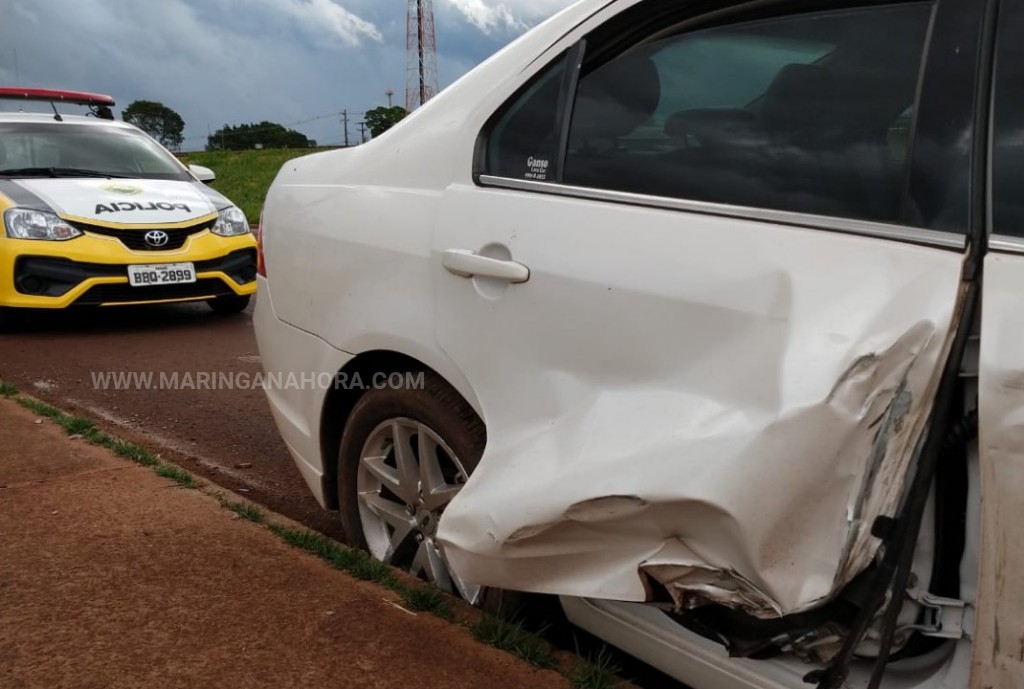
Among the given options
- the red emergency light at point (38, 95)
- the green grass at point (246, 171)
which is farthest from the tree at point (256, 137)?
the red emergency light at point (38, 95)

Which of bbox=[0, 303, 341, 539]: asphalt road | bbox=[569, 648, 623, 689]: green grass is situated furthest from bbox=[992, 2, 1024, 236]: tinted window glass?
bbox=[0, 303, 341, 539]: asphalt road

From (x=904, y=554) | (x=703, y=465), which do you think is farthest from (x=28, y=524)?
(x=904, y=554)

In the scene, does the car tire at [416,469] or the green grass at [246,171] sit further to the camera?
the green grass at [246,171]

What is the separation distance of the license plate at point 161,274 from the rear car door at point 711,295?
5.25 m

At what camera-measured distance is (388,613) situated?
8.84 feet

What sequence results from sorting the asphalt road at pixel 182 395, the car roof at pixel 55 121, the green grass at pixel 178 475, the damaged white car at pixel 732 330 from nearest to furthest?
the damaged white car at pixel 732 330, the green grass at pixel 178 475, the asphalt road at pixel 182 395, the car roof at pixel 55 121

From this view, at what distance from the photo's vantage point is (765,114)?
2053mm

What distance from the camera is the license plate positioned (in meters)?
7.06

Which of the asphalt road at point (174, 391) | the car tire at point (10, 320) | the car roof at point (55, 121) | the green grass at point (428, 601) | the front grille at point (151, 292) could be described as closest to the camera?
the green grass at point (428, 601)

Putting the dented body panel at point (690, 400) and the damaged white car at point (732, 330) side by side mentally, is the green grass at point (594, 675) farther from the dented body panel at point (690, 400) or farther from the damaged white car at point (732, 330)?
the dented body panel at point (690, 400)

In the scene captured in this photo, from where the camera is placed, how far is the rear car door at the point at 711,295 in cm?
167

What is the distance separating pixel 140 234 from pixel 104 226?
0.25m

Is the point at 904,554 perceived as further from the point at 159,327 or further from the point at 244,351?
the point at 159,327

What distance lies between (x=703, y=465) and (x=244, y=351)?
5.50 meters
